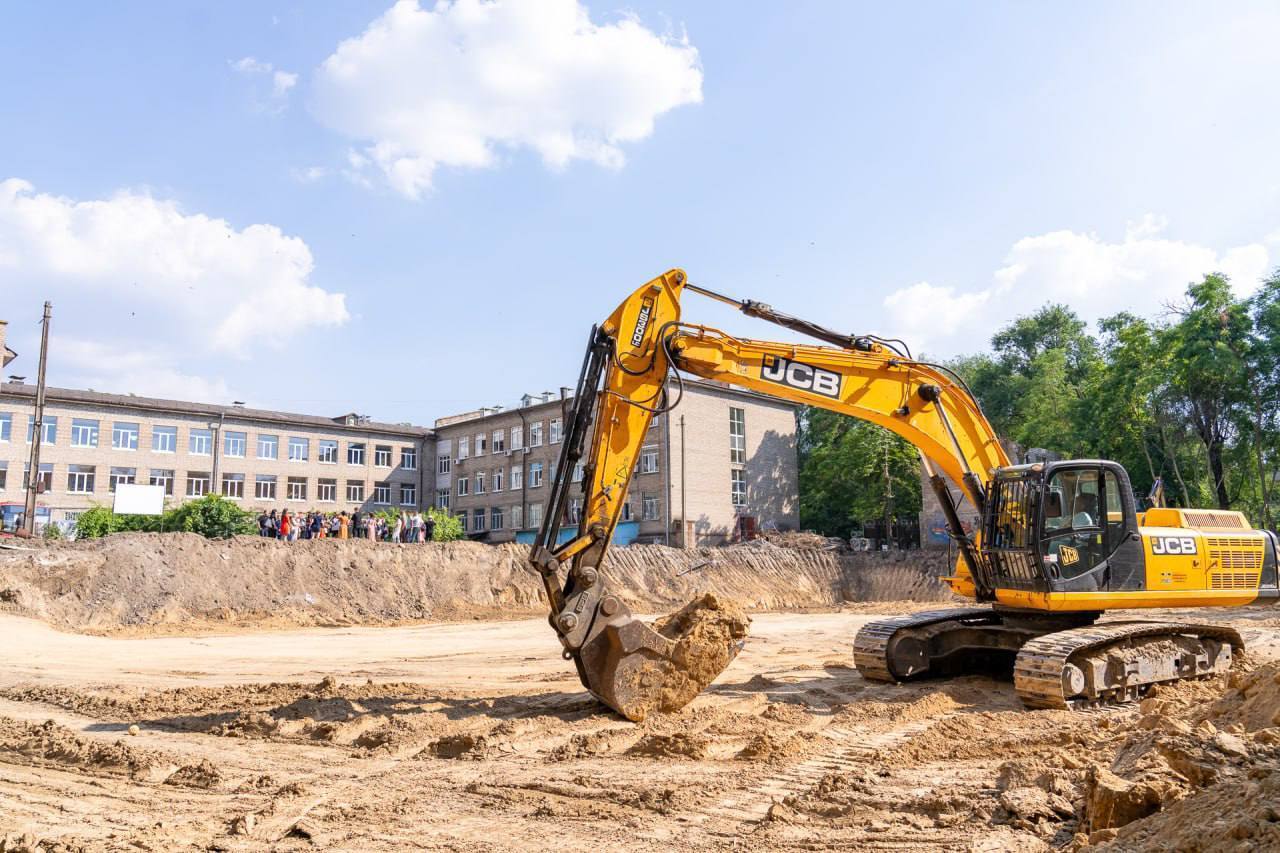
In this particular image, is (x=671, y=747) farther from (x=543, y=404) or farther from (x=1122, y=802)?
(x=543, y=404)

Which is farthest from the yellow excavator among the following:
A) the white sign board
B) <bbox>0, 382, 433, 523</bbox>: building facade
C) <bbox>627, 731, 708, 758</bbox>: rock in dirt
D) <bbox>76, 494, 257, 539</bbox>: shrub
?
<bbox>0, 382, 433, 523</bbox>: building facade

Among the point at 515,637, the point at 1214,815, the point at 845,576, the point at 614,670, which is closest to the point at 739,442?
the point at 845,576

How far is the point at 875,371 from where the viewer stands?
9844 mm

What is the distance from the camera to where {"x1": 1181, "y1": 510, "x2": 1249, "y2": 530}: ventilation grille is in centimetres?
1055

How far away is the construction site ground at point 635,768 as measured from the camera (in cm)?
502

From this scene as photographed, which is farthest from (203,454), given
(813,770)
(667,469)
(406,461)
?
(813,770)

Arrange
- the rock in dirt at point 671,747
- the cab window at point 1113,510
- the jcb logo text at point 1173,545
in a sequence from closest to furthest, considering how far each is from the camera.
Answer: the rock in dirt at point 671,747, the cab window at point 1113,510, the jcb logo text at point 1173,545

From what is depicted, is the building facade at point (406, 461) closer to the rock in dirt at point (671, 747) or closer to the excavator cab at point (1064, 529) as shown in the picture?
the excavator cab at point (1064, 529)

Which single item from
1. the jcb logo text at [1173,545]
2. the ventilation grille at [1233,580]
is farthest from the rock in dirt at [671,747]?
the ventilation grille at [1233,580]

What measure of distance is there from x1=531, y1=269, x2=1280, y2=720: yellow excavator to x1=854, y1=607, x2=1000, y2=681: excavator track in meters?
0.02

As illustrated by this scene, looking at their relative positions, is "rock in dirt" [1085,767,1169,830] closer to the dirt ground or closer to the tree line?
the dirt ground

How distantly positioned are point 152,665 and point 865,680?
11341 millimetres

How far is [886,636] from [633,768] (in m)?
4.79

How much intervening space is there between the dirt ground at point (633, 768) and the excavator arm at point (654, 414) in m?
0.70
